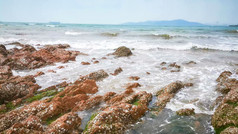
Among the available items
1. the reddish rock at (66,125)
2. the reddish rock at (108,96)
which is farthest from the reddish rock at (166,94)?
the reddish rock at (66,125)

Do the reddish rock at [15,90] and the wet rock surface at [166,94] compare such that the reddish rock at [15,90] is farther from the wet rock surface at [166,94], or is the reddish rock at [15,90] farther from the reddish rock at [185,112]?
the reddish rock at [185,112]

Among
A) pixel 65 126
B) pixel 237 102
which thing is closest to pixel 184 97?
pixel 237 102

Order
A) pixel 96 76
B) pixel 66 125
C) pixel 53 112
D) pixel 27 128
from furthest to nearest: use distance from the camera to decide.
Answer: pixel 96 76 → pixel 53 112 → pixel 66 125 → pixel 27 128

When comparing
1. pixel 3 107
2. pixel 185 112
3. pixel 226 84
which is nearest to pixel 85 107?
pixel 3 107

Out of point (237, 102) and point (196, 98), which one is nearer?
point (237, 102)

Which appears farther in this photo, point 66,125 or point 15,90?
point 15,90

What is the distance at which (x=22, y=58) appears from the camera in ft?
40.0

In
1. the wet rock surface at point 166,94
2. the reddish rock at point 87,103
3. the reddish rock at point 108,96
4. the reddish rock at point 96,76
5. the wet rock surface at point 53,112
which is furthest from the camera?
the reddish rock at point 96,76

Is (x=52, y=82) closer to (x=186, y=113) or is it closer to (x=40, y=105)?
(x=40, y=105)

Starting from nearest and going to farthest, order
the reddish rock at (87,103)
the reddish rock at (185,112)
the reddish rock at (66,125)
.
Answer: the reddish rock at (66,125) → the reddish rock at (185,112) → the reddish rock at (87,103)

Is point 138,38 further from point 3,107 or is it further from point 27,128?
point 27,128

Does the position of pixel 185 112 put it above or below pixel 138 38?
below

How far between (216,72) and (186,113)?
717 centimetres

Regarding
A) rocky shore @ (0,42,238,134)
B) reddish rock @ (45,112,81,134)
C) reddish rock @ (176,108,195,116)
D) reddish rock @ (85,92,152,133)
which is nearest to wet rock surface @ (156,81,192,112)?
rocky shore @ (0,42,238,134)
